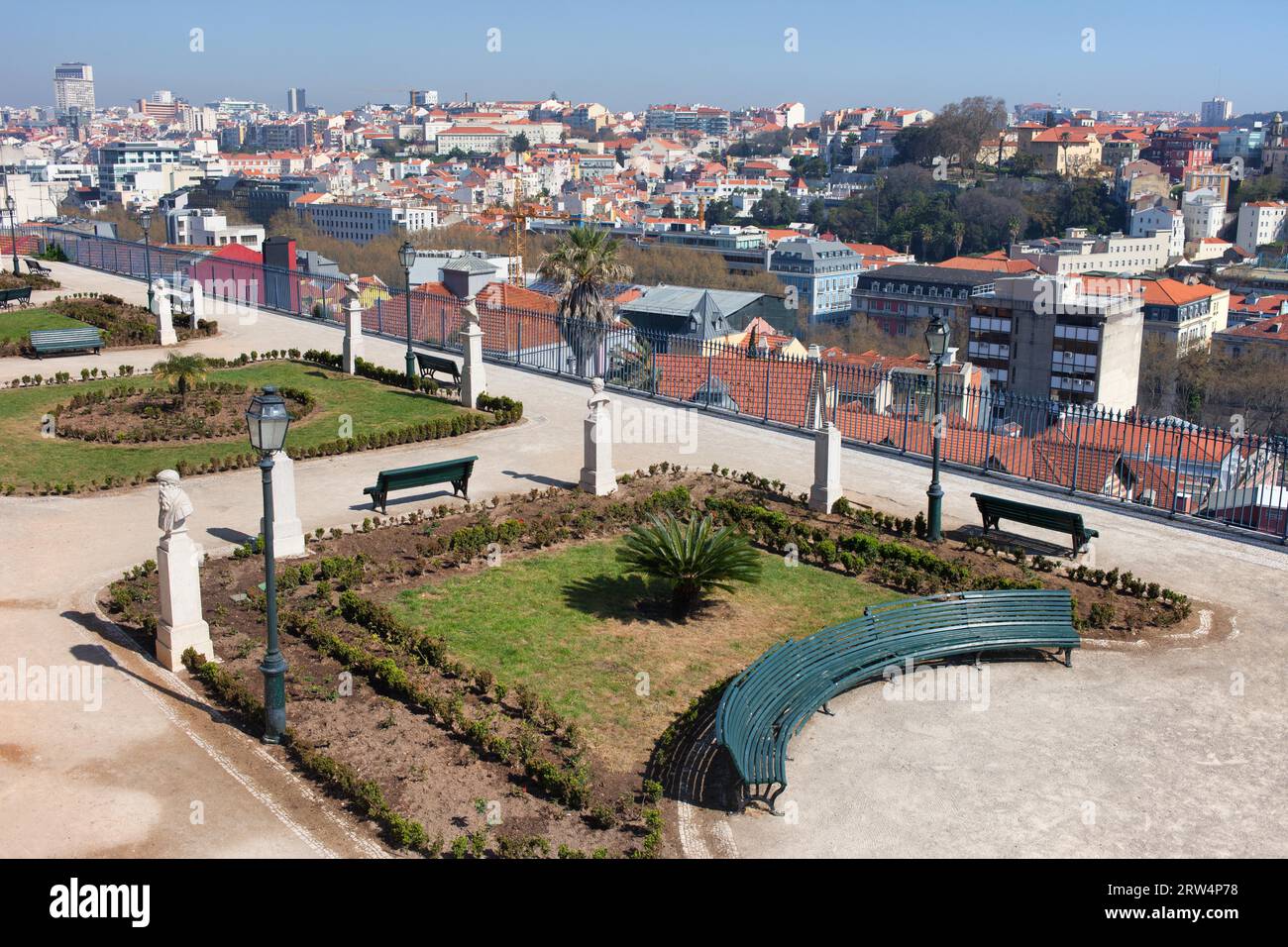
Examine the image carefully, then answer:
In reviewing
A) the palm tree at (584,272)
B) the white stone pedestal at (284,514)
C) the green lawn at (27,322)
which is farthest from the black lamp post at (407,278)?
the white stone pedestal at (284,514)

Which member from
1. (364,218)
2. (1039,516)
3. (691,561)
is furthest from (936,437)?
(364,218)

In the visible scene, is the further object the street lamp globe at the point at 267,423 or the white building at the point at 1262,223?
the white building at the point at 1262,223

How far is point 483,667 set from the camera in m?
10.3

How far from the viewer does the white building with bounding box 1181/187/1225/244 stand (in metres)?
129

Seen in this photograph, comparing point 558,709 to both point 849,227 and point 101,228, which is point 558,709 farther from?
point 849,227

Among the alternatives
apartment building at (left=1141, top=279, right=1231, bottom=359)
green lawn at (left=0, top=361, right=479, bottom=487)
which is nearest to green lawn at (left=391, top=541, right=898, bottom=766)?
green lawn at (left=0, top=361, right=479, bottom=487)

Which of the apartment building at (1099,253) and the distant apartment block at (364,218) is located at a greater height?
the distant apartment block at (364,218)

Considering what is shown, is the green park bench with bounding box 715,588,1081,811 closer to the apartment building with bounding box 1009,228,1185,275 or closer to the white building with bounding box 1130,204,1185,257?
the apartment building with bounding box 1009,228,1185,275

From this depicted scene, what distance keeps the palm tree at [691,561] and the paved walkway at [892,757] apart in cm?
212

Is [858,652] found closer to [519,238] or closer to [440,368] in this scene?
[440,368]

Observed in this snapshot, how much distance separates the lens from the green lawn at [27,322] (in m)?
24.4

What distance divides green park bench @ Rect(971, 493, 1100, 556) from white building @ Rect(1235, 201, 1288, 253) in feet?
417

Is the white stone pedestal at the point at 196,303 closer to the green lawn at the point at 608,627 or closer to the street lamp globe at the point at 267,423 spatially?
the green lawn at the point at 608,627
